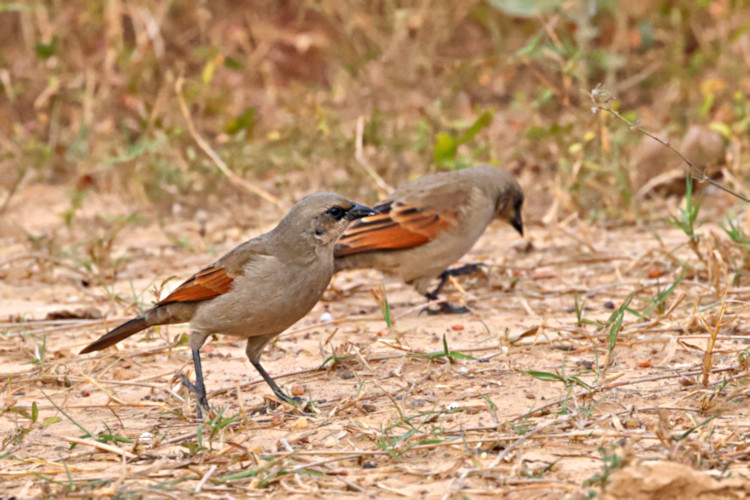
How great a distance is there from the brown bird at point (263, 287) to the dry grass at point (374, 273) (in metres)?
0.31

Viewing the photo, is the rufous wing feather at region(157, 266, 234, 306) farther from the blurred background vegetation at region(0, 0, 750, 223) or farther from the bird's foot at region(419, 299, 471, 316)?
the blurred background vegetation at region(0, 0, 750, 223)

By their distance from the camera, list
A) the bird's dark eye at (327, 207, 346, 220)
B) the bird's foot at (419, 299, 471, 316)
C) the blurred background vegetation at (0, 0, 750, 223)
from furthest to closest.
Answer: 1. the blurred background vegetation at (0, 0, 750, 223)
2. the bird's foot at (419, 299, 471, 316)
3. the bird's dark eye at (327, 207, 346, 220)

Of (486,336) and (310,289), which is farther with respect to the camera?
(486,336)

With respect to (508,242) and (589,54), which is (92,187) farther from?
(589,54)

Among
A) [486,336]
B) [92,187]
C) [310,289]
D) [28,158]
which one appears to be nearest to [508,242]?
[486,336]

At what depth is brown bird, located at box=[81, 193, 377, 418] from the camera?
13.9 feet

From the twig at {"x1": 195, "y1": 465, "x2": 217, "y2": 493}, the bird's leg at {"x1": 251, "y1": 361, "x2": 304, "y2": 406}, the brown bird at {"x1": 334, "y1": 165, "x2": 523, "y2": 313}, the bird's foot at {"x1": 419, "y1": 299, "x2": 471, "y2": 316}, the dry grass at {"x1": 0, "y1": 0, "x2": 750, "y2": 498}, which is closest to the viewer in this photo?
the twig at {"x1": 195, "y1": 465, "x2": 217, "y2": 493}

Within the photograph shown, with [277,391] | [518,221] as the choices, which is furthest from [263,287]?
[518,221]

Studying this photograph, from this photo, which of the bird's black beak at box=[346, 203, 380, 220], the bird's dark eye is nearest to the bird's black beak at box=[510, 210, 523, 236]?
the bird's black beak at box=[346, 203, 380, 220]

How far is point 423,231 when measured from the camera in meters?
6.04

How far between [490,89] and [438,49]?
79 cm

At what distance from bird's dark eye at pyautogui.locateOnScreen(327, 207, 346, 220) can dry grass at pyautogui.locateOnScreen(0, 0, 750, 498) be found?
0.59 meters

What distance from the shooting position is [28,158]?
30.6 feet

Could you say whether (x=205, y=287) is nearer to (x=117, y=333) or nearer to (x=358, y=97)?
(x=117, y=333)
